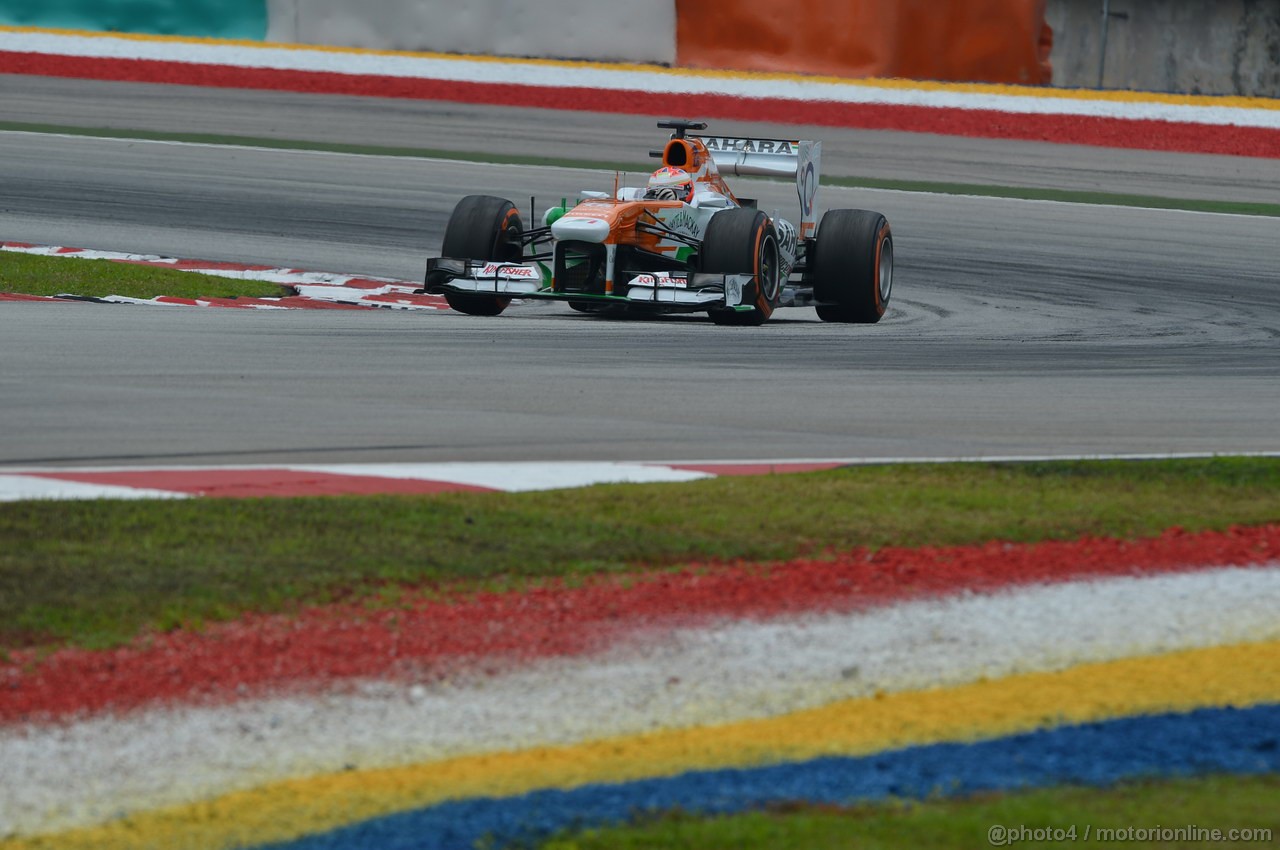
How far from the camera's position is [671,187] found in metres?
13.3

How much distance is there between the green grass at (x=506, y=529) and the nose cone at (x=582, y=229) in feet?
18.3

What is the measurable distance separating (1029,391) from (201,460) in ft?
15.4

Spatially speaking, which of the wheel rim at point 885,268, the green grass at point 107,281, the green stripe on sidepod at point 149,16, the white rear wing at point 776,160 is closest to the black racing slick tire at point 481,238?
the white rear wing at point 776,160

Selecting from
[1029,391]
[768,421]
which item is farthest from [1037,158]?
[768,421]

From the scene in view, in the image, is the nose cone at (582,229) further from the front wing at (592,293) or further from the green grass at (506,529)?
the green grass at (506,529)

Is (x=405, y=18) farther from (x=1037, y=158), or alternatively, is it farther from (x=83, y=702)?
(x=83, y=702)

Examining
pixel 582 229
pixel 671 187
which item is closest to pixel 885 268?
pixel 671 187

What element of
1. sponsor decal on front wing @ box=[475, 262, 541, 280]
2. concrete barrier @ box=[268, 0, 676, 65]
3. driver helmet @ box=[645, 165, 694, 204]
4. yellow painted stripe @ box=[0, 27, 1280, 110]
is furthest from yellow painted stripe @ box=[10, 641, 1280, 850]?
concrete barrier @ box=[268, 0, 676, 65]

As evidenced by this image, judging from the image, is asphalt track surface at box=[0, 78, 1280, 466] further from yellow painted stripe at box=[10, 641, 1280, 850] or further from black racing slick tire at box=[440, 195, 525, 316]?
yellow painted stripe at box=[10, 641, 1280, 850]

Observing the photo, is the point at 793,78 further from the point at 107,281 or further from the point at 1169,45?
the point at 107,281

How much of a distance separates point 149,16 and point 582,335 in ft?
48.0

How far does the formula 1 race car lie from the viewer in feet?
41.6

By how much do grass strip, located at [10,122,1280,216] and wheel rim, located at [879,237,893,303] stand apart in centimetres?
643

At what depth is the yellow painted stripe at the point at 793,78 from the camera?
821 inches
